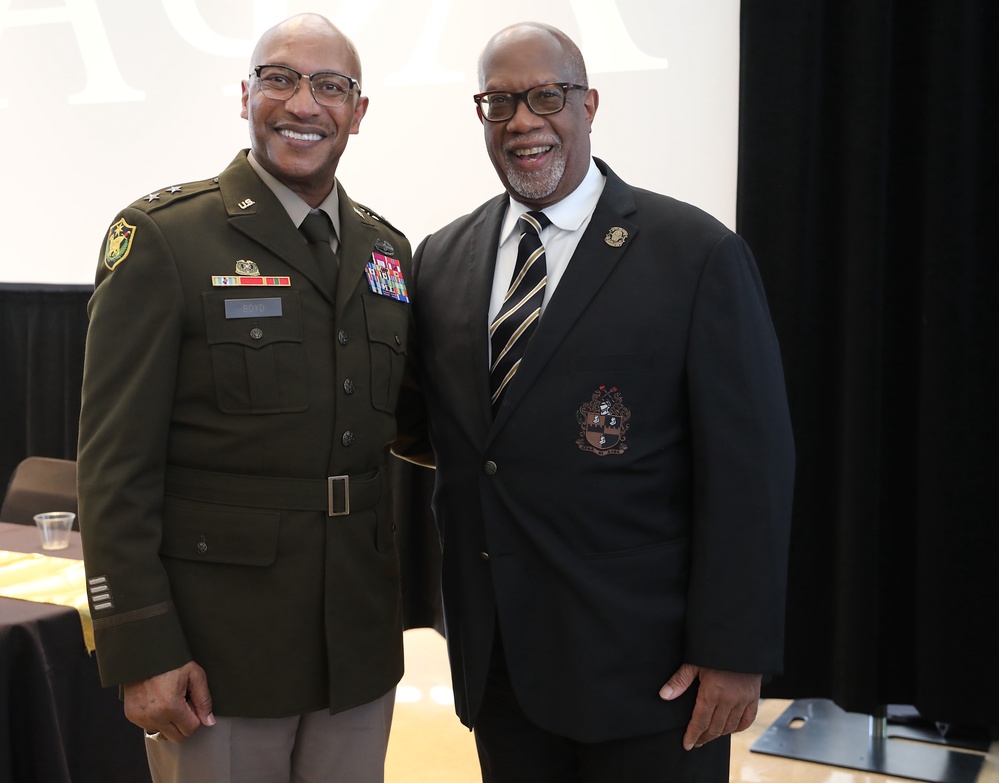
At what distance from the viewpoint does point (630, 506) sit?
1.59 meters

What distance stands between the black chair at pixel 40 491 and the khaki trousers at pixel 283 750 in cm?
169

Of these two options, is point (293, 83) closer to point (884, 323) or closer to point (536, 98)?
point (536, 98)

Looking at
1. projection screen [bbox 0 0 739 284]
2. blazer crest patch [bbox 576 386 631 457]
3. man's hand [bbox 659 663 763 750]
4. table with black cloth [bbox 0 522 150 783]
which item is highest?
projection screen [bbox 0 0 739 284]

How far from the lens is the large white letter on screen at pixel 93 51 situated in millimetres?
4238

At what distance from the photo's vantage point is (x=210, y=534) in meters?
1.51

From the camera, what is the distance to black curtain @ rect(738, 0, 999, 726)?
2.92 m

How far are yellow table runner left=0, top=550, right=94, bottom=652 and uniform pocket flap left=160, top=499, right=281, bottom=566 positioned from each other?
664mm

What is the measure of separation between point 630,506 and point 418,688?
7.96ft

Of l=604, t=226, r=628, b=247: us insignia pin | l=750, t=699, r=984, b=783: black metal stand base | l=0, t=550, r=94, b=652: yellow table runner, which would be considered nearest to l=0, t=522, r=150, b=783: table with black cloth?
l=0, t=550, r=94, b=652: yellow table runner

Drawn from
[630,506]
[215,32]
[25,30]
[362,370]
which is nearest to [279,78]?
[362,370]

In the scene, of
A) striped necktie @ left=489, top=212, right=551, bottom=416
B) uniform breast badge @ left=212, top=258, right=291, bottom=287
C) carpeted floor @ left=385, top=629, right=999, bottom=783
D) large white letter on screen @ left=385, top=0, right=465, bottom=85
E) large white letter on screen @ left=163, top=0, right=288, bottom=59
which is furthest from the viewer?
large white letter on screen @ left=163, top=0, right=288, bottom=59

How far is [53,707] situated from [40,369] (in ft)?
10.1

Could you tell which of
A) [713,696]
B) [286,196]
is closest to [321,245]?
[286,196]

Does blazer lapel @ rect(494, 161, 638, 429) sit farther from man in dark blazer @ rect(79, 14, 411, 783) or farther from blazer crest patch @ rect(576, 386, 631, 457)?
man in dark blazer @ rect(79, 14, 411, 783)
